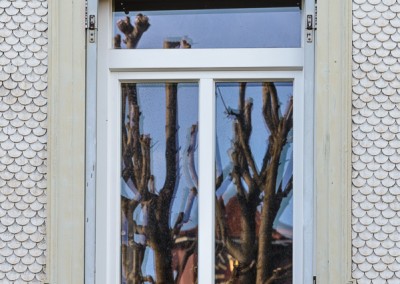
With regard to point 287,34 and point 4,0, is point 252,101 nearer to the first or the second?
point 287,34

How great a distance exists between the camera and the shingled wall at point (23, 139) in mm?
4211

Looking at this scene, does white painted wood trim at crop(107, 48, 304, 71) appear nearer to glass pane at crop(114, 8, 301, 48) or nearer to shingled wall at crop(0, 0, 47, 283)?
glass pane at crop(114, 8, 301, 48)

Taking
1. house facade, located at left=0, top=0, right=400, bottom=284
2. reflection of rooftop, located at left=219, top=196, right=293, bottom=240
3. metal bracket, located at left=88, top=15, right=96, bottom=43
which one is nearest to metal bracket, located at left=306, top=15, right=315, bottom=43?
house facade, located at left=0, top=0, right=400, bottom=284

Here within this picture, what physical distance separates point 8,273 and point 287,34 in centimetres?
210

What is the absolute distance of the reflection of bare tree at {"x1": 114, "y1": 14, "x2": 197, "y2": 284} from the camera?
4391 millimetres

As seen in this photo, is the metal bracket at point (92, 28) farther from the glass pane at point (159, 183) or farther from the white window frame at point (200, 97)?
the glass pane at point (159, 183)

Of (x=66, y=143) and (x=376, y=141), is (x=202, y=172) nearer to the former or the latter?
(x=66, y=143)

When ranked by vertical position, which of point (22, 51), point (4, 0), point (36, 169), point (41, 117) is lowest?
point (36, 169)

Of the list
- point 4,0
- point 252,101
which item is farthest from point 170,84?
point 4,0

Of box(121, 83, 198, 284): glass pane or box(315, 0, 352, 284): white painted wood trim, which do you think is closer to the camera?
box(315, 0, 352, 284): white painted wood trim

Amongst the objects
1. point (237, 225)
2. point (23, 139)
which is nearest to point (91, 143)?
point (23, 139)

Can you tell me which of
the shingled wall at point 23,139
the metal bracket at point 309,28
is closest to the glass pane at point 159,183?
the shingled wall at point 23,139

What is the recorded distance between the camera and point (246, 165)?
4.38 metres

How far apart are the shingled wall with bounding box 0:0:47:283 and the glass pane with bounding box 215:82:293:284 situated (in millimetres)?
1019
